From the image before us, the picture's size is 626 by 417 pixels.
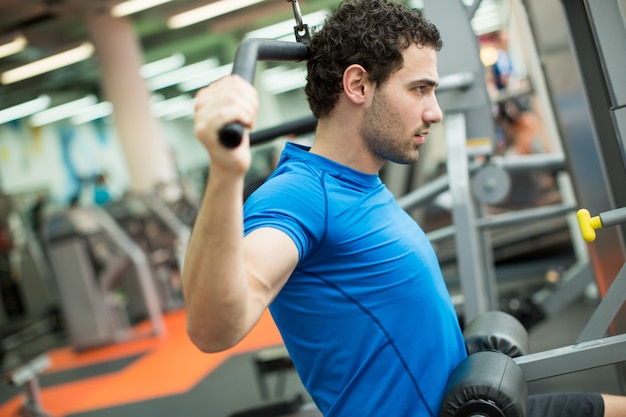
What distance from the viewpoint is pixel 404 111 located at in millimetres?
1175

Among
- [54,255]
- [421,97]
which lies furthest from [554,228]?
[421,97]

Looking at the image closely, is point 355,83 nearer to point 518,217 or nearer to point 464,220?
point 464,220

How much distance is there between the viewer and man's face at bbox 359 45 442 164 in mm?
1178

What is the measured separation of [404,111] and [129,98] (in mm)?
8656

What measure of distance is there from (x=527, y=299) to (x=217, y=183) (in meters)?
2.88

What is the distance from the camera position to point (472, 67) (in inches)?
104

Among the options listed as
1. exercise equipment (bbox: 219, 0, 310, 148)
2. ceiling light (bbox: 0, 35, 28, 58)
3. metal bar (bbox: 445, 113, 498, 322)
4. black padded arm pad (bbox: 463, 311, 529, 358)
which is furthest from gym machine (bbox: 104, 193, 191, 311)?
→ exercise equipment (bbox: 219, 0, 310, 148)

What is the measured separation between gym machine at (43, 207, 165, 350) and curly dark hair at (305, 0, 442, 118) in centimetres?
537

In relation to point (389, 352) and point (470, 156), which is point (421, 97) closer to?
point (389, 352)

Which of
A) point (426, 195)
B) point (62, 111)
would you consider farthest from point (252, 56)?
point (62, 111)

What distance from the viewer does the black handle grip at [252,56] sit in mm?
783

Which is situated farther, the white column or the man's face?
the white column

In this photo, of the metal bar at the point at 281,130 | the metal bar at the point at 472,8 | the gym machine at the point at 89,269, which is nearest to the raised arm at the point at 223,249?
the metal bar at the point at 281,130

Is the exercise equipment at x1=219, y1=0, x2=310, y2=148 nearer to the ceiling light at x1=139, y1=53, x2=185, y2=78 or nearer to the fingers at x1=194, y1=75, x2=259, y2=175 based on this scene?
the fingers at x1=194, y1=75, x2=259, y2=175
